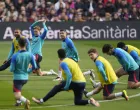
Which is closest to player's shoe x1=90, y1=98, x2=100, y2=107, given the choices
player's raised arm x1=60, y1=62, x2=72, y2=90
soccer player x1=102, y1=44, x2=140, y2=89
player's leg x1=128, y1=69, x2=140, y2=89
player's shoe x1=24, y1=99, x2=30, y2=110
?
player's raised arm x1=60, y1=62, x2=72, y2=90

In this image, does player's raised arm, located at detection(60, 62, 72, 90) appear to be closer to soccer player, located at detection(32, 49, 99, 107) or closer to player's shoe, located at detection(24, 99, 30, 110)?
soccer player, located at detection(32, 49, 99, 107)

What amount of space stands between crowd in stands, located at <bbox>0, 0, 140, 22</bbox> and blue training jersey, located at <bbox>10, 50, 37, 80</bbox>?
24.7 meters

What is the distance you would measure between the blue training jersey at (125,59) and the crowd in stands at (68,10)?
21.5 m

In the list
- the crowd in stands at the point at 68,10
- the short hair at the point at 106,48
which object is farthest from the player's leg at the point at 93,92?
the crowd in stands at the point at 68,10

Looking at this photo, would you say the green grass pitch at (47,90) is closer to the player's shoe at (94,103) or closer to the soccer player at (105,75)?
the player's shoe at (94,103)

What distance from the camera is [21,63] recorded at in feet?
59.8

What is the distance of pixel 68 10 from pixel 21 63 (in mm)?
26764

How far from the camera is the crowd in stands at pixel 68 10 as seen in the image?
142 ft

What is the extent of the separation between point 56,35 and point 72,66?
80.8ft

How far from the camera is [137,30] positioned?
43875 millimetres

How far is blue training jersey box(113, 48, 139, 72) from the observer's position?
841 inches

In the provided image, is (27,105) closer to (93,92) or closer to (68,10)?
(93,92)

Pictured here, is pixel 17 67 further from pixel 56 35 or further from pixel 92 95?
pixel 56 35

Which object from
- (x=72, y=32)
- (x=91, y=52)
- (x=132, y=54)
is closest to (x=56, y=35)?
(x=72, y=32)
